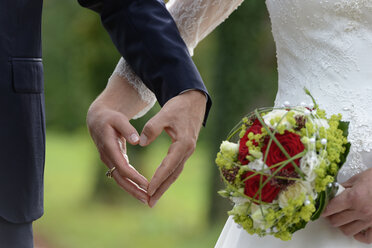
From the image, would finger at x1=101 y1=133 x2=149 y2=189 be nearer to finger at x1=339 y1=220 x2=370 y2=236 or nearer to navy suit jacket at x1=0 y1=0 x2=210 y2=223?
navy suit jacket at x1=0 y1=0 x2=210 y2=223

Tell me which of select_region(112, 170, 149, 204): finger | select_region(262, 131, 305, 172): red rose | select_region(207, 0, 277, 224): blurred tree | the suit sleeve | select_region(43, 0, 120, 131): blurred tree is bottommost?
select_region(43, 0, 120, 131): blurred tree

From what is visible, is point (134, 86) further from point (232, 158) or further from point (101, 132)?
point (232, 158)

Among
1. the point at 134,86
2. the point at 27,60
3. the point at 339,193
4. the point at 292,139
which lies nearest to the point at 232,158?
the point at 292,139

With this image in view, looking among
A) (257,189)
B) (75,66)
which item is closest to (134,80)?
(257,189)

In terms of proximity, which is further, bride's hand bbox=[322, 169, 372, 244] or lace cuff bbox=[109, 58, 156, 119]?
lace cuff bbox=[109, 58, 156, 119]

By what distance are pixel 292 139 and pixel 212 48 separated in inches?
323

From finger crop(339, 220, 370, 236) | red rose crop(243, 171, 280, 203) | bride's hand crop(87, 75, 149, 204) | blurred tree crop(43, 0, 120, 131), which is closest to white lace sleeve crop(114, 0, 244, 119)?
bride's hand crop(87, 75, 149, 204)

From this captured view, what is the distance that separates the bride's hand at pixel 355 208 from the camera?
6.39 ft

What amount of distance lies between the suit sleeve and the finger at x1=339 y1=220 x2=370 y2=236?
0.67m

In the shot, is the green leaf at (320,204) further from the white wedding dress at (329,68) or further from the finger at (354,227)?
the white wedding dress at (329,68)

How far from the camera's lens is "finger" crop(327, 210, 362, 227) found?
1.99 metres

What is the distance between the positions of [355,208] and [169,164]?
632 millimetres

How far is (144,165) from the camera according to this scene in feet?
32.1

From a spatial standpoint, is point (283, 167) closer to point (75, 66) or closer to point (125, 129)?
point (125, 129)
